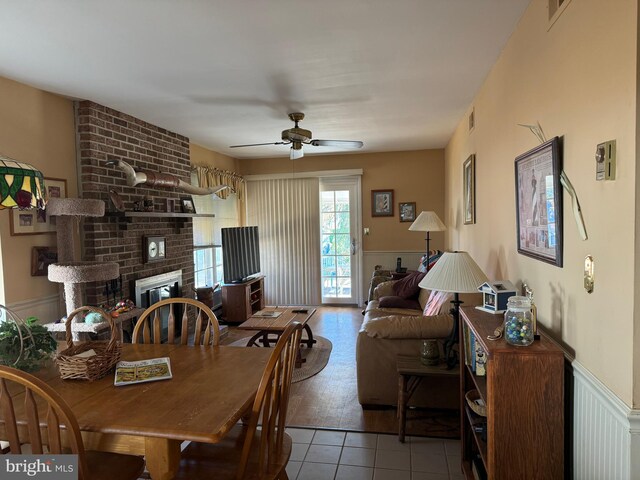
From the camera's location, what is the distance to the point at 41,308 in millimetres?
3184

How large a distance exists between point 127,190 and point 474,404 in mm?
3531

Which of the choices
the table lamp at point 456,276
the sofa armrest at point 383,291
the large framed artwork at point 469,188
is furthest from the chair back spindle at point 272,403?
the sofa armrest at point 383,291

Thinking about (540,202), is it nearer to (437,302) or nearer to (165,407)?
(437,302)

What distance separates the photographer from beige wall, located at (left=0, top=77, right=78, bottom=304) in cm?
289

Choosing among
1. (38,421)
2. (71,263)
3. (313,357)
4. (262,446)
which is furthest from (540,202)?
(71,263)

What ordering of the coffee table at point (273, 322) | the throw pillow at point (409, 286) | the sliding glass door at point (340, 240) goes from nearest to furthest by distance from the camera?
the coffee table at point (273, 322), the throw pillow at point (409, 286), the sliding glass door at point (340, 240)

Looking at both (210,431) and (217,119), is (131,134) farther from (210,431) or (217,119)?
(210,431)

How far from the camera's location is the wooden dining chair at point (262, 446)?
4.66 feet

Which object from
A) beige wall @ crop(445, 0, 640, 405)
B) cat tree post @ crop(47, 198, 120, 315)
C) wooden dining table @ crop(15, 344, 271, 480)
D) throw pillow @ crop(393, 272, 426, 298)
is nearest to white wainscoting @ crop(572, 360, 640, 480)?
beige wall @ crop(445, 0, 640, 405)

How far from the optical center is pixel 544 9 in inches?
73.7

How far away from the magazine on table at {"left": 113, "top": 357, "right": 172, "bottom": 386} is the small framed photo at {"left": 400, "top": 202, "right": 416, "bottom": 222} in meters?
4.95

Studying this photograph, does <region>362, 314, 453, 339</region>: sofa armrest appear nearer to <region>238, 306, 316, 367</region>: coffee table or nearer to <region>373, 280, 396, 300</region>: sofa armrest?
<region>238, 306, 316, 367</region>: coffee table

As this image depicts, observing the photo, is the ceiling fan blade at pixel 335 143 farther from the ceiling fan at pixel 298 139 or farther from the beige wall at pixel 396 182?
the beige wall at pixel 396 182

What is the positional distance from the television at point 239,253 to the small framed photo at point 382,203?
1880 mm
